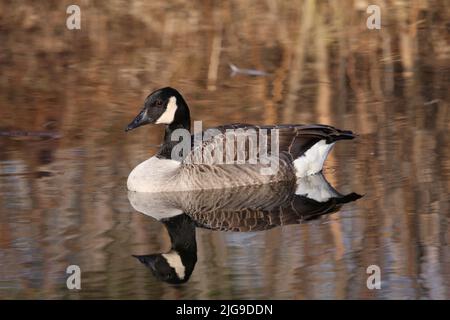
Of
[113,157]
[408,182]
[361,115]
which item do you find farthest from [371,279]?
[361,115]

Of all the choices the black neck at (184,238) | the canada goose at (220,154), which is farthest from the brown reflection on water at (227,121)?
the canada goose at (220,154)

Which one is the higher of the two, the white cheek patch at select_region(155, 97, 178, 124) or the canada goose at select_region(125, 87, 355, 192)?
the white cheek patch at select_region(155, 97, 178, 124)

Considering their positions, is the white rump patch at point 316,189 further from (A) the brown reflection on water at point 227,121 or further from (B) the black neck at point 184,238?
(B) the black neck at point 184,238

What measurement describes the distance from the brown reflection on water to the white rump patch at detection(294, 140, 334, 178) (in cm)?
18

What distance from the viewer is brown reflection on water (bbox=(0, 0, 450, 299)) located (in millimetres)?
7867

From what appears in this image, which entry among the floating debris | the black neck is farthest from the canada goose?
the floating debris

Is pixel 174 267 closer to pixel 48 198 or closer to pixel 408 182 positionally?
pixel 48 198

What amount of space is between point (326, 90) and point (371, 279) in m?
6.92

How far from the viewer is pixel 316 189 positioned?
34.2 feet

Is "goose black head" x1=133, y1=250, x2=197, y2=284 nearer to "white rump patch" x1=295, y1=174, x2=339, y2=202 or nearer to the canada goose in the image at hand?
"white rump patch" x1=295, y1=174, x2=339, y2=202

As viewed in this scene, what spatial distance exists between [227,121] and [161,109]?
6.74 ft

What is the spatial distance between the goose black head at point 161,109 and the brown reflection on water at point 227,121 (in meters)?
0.61

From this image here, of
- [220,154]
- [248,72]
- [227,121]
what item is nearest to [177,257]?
[220,154]

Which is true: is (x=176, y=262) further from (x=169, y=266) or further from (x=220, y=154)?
(x=220, y=154)
